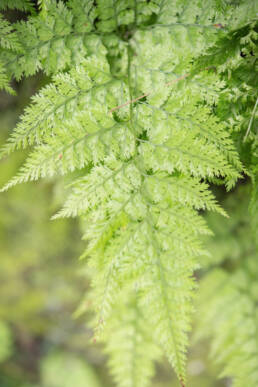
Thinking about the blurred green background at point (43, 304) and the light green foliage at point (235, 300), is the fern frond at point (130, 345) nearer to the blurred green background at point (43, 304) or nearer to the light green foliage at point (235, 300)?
the light green foliage at point (235, 300)

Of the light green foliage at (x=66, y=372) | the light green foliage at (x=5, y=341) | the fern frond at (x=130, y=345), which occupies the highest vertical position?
the fern frond at (x=130, y=345)

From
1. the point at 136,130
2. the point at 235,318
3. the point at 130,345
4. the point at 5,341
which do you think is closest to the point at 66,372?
the point at 5,341

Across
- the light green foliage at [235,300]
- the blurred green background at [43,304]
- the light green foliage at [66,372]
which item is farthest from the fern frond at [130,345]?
the light green foliage at [66,372]

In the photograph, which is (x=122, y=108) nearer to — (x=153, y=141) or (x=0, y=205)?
(x=153, y=141)

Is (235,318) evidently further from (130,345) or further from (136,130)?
(136,130)

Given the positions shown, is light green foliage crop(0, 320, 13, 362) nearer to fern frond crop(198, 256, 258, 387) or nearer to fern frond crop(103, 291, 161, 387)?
fern frond crop(103, 291, 161, 387)

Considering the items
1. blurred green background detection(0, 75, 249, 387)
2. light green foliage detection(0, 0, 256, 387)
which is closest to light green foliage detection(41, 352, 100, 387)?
blurred green background detection(0, 75, 249, 387)

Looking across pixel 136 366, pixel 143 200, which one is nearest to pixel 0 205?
pixel 136 366
